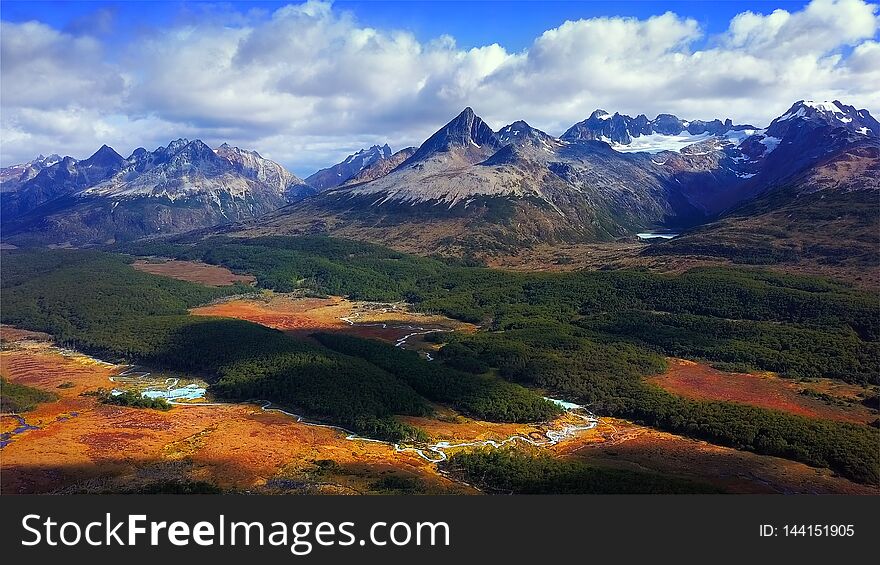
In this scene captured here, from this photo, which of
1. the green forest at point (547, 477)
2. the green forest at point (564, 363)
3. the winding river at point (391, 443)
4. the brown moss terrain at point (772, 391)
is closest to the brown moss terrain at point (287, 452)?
the brown moss terrain at point (772, 391)

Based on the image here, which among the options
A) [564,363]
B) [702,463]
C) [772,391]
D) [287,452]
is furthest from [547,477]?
[772,391]

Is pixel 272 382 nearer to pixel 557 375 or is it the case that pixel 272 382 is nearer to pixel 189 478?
pixel 189 478

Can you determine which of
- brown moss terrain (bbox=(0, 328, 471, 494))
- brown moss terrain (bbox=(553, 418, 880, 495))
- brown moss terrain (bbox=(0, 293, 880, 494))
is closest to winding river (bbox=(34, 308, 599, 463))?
brown moss terrain (bbox=(0, 293, 880, 494))

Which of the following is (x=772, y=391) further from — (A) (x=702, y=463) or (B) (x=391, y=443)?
(B) (x=391, y=443)

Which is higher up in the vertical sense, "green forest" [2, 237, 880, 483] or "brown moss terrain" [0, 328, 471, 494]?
"green forest" [2, 237, 880, 483]

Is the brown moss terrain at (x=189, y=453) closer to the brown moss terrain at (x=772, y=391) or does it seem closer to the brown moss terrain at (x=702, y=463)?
Result: the brown moss terrain at (x=702, y=463)

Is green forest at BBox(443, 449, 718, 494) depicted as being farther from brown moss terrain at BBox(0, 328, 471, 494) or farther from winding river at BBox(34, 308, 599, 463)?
winding river at BBox(34, 308, 599, 463)

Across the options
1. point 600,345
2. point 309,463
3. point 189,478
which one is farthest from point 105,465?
point 600,345

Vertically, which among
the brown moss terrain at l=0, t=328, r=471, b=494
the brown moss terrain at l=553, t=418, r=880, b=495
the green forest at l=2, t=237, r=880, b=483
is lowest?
the brown moss terrain at l=553, t=418, r=880, b=495

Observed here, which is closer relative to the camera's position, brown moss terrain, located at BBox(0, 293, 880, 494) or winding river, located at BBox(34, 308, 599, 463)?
brown moss terrain, located at BBox(0, 293, 880, 494)
